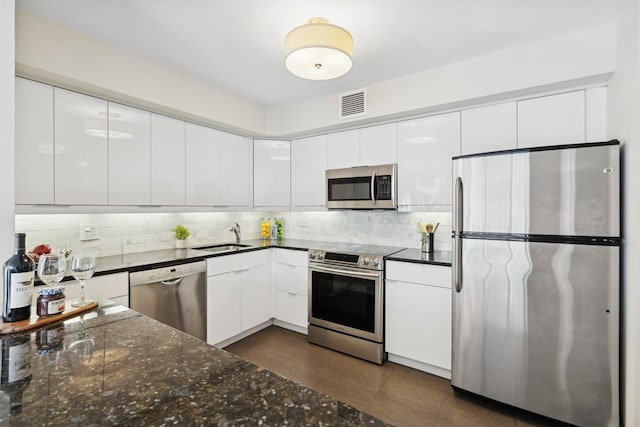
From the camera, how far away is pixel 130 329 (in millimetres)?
1062

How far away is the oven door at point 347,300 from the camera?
2.72 metres

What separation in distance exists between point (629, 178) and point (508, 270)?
0.83m

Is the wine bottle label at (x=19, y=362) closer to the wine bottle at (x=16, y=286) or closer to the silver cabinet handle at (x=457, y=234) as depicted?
the wine bottle at (x=16, y=286)

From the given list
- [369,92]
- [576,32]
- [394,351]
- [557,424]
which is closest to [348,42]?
[369,92]

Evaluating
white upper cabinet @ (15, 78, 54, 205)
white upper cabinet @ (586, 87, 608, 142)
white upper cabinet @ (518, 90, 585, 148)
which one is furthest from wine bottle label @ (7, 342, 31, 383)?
white upper cabinet @ (586, 87, 608, 142)

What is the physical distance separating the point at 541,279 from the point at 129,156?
3144 millimetres

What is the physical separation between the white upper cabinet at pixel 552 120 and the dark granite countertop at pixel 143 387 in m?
2.52

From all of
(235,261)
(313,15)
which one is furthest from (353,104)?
(235,261)

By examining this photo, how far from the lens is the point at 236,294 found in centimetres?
307

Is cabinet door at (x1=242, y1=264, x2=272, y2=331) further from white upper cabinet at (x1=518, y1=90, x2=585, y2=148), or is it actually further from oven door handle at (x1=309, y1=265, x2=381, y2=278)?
white upper cabinet at (x1=518, y1=90, x2=585, y2=148)

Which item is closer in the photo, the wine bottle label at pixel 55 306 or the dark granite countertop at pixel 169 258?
the wine bottle label at pixel 55 306

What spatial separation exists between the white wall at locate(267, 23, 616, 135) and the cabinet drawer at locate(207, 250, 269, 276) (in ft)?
5.19

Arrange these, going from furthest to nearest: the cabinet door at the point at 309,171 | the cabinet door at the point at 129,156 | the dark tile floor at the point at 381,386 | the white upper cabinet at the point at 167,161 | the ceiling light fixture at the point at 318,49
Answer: the cabinet door at the point at 309,171 → the white upper cabinet at the point at 167,161 → the cabinet door at the point at 129,156 → the dark tile floor at the point at 381,386 → the ceiling light fixture at the point at 318,49

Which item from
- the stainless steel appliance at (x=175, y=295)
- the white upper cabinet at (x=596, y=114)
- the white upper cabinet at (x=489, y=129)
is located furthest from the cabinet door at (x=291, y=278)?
the white upper cabinet at (x=596, y=114)
